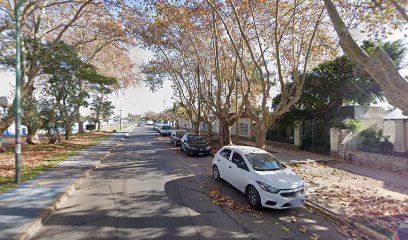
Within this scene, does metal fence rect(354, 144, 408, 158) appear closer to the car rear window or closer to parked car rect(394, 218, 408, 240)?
the car rear window

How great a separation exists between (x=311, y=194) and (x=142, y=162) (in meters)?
8.35

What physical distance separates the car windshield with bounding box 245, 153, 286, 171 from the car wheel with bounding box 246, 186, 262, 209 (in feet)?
2.16

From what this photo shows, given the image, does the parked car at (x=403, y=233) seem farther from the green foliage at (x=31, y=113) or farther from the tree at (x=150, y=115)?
the tree at (x=150, y=115)

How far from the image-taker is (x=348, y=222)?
17.4ft

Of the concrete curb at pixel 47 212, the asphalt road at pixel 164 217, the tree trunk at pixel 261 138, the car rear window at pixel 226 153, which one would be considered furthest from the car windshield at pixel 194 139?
the concrete curb at pixel 47 212

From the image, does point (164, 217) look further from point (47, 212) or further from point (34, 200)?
point (34, 200)

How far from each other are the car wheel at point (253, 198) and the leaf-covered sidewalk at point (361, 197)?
1.87m

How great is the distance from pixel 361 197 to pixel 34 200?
934 cm

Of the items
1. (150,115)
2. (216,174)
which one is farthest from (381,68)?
(150,115)

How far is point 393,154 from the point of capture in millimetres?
10469

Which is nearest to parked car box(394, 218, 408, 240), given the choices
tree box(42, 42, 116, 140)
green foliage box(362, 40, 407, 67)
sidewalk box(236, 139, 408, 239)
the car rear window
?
sidewalk box(236, 139, 408, 239)

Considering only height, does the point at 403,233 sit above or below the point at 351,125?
below

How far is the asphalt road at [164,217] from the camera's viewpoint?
15.1 ft

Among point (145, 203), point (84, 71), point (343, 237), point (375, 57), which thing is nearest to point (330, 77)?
point (375, 57)
